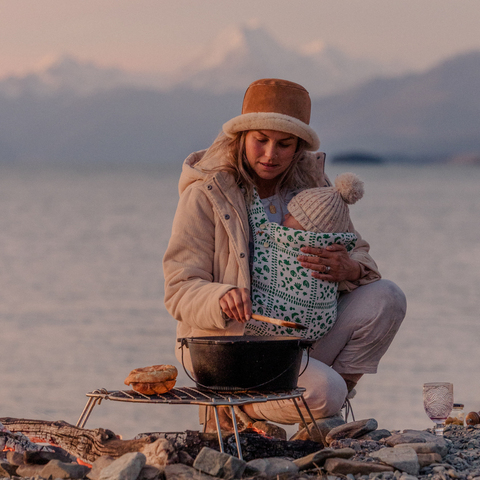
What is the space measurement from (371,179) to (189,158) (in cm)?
6096

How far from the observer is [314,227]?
4004mm

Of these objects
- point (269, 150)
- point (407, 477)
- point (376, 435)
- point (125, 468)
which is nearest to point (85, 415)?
point (125, 468)

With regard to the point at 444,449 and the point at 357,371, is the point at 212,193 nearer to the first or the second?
the point at 357,371

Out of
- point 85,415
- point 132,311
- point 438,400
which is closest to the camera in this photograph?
point 85,415

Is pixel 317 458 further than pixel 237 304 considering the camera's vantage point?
No

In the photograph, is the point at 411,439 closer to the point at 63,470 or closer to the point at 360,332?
the point at 360,332

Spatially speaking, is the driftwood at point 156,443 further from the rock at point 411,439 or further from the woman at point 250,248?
the woman at point 250,248

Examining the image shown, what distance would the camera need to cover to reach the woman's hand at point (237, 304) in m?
3.46

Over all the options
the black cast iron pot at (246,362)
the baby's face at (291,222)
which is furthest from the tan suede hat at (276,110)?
the black cast iron pot at (246,362)

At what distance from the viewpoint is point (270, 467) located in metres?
3.04

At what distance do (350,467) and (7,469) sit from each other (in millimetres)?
1423

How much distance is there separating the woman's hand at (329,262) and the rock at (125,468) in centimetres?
138

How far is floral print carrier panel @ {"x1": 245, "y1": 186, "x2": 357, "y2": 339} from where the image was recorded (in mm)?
3951

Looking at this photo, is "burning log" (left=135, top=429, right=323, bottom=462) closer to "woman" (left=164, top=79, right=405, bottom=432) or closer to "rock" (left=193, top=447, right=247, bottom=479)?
"rock" (left=193, top=447, right=247, bottom=479)
